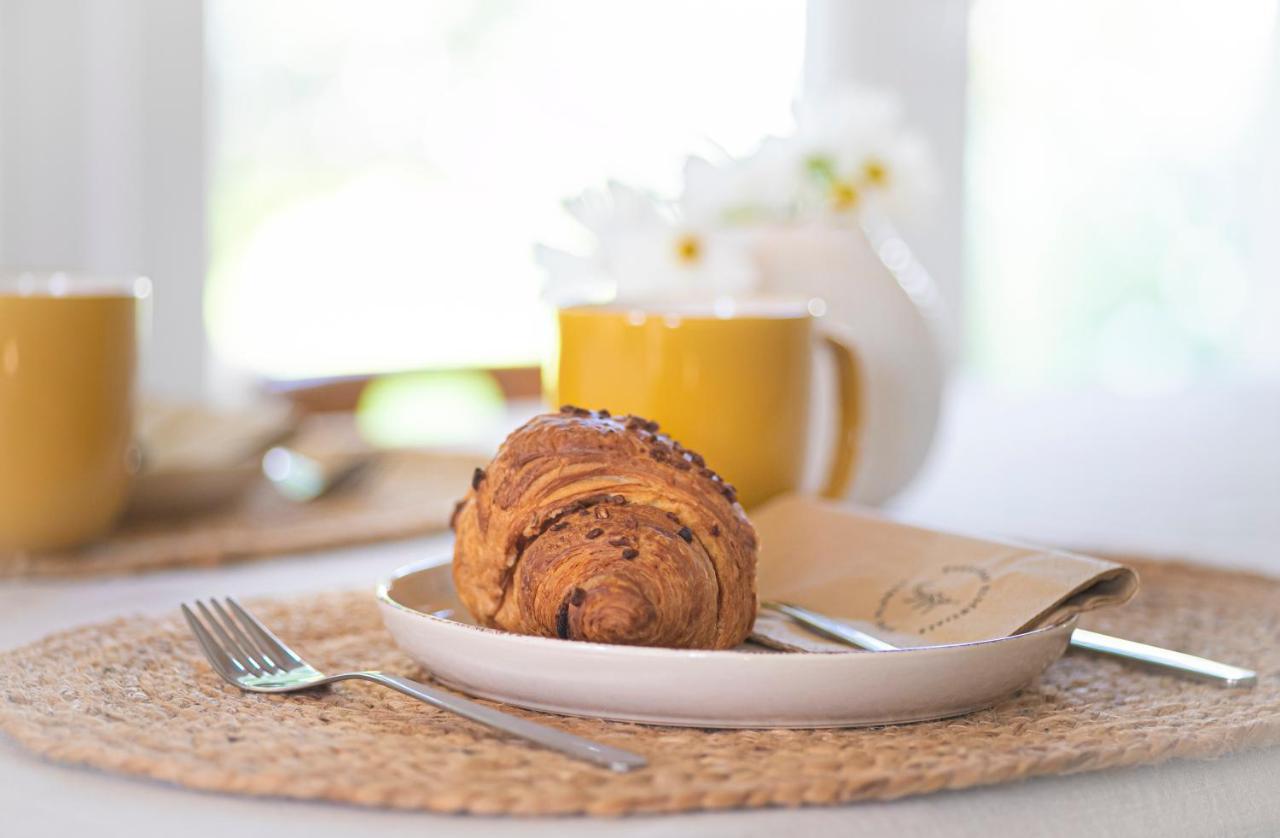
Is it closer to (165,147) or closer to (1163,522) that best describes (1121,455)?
(1163,522)

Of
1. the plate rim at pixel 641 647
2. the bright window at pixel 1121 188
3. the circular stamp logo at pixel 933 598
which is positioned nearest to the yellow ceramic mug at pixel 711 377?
the circular stamp logo at pixel 933 598

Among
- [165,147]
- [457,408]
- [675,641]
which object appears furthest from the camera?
[165,147]

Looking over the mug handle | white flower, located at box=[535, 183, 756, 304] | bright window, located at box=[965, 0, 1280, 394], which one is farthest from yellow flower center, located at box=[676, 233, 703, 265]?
bright window, located at box=[965, 0, 1280, 394]

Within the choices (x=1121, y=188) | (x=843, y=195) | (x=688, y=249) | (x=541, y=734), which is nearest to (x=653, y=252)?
(x=688, y=249)

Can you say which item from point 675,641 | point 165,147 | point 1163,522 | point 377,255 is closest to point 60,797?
point 675,641

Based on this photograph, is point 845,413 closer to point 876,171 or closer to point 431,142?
point 876,171

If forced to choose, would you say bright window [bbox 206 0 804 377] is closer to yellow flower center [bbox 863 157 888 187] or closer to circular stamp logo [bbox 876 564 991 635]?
yellow flower center [bbox 863 157 888 187]
